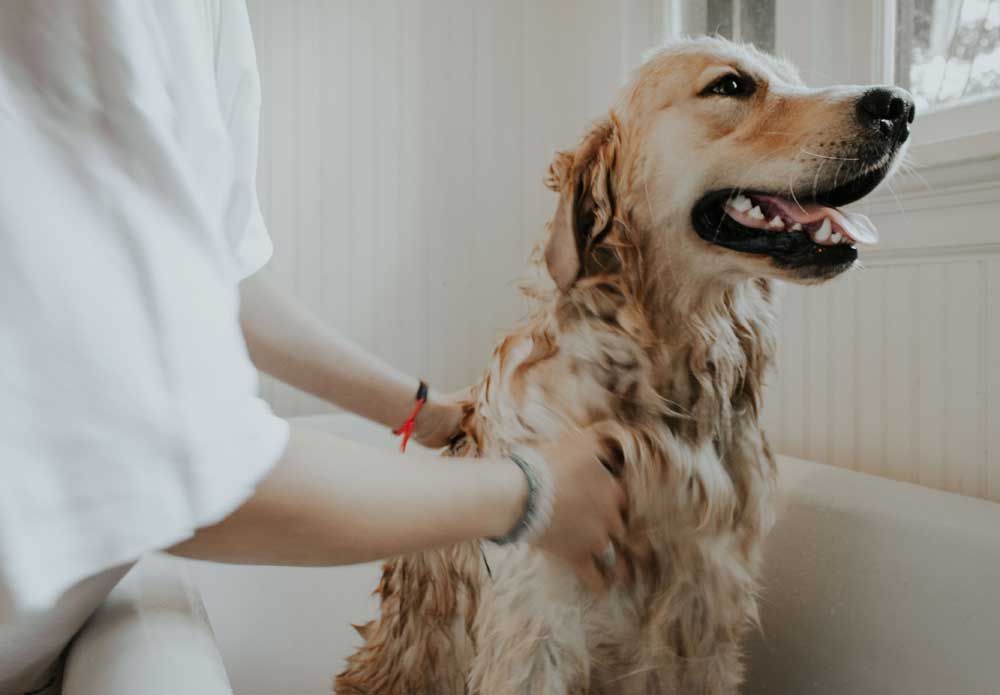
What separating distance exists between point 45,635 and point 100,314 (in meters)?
0.35

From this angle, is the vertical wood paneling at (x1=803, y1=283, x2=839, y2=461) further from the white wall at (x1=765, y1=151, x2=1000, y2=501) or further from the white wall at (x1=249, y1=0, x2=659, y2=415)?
the white wall at (x1=249, y1=0, x2=659, y2=415)

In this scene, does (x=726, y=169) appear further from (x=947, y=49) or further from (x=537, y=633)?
(x=947, y=49)

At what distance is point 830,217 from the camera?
0.65 metres

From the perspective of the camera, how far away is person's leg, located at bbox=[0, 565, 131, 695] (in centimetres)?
52

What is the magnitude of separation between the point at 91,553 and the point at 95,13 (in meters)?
0.23

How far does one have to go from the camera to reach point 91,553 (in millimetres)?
324

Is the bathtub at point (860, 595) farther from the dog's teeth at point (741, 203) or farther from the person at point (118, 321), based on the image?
the dog's teeth at point (741, 203)

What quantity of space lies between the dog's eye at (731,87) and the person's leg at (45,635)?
65 centimetres

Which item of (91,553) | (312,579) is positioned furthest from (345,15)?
(91,553)

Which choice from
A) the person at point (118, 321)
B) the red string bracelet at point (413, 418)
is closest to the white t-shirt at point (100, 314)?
the person at point (118, 321)

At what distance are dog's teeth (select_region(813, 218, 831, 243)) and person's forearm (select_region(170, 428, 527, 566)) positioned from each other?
336mm

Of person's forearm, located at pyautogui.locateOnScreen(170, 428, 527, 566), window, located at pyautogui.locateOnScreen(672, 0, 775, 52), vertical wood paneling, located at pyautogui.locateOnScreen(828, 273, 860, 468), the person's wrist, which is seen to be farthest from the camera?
window, located at pyautogui.locateOnScreen(672, 0, 775, 52)

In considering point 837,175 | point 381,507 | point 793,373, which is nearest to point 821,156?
point 837,175

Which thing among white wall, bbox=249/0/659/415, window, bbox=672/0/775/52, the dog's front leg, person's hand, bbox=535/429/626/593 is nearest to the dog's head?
person's hand, bbox=535/429/626/593
